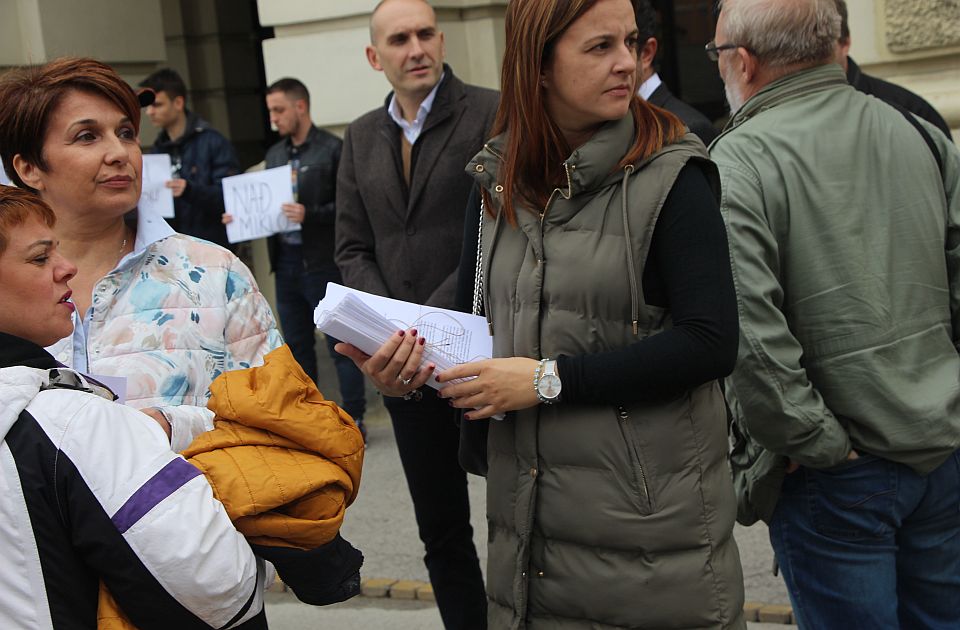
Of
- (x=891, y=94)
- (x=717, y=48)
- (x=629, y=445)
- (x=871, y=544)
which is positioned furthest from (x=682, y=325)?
(x=891, y=94)

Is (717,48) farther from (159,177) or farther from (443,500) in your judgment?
(159,177)

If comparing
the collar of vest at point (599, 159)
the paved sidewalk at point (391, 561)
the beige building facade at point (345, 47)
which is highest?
the beige building facade at point (345, 47)

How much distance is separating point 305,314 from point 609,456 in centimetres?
536

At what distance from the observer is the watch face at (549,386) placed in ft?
8.01

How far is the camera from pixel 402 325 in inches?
105

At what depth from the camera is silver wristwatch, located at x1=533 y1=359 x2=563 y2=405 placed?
2441 mm

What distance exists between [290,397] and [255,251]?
24.8 feet

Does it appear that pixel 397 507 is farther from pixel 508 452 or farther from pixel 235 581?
pixel 235 581

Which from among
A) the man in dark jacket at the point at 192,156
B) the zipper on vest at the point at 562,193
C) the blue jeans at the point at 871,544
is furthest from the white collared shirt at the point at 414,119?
the man in dark jacket at the point at 192,156

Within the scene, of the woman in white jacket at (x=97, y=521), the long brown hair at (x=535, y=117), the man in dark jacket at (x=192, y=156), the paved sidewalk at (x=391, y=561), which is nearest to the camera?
the woman in white jacket at (x=97, y=521)

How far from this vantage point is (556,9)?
A: 8.18 ft

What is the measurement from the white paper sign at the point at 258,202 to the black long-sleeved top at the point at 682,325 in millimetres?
4728

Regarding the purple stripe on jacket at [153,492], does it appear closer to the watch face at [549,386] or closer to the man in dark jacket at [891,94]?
the watch face at [549,386]

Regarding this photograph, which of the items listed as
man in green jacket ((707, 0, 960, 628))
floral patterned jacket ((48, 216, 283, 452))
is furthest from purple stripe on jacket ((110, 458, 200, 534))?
man in green jacket ((707, 0, 960, 628))
